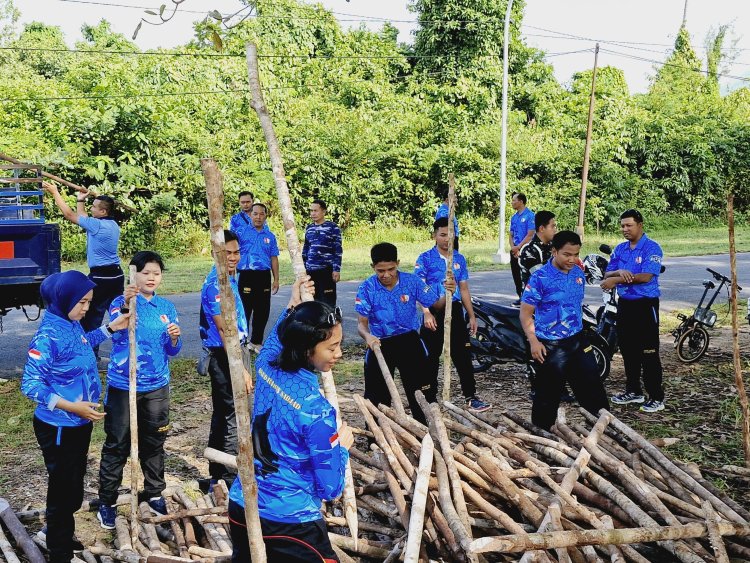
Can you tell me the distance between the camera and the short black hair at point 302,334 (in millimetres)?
3090

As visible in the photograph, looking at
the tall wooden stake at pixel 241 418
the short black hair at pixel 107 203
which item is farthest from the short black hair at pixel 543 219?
the tall wooden stake at pixel 241 418

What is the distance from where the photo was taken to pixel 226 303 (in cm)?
282

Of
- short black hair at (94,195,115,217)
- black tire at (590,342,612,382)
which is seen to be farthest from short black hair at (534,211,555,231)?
short black hair at (94,195,115,217)

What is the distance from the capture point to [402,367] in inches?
254

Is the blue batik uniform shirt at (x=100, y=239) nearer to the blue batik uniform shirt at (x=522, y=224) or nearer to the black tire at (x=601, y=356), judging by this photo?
the black tire at (x=601, y=356)

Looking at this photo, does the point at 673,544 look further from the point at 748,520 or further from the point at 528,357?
the point at 528,357

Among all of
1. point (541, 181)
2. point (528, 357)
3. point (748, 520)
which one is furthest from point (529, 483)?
point (541, 181)

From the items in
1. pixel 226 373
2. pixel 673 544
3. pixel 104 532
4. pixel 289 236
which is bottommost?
pixel 104 532

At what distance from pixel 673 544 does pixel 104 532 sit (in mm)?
3523

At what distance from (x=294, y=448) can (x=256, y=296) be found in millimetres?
6877

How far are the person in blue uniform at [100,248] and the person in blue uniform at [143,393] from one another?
11.2 ft

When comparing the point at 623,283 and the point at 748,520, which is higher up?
the point at 623,283

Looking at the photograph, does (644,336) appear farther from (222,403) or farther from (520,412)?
(222,403)

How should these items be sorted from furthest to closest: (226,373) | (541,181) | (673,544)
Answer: (541,181) → (226,373) → (673,544)
